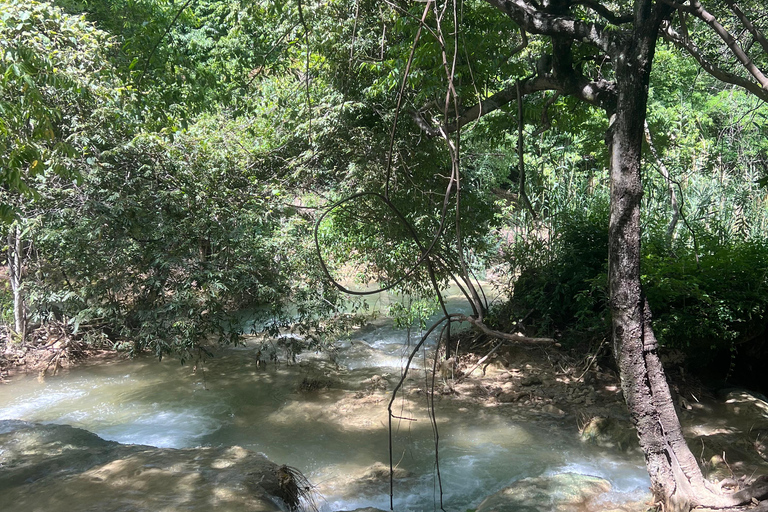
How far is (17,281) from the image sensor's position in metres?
6.59

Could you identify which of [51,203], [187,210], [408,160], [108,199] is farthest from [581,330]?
[51,203]

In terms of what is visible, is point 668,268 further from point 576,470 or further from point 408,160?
point 408,160

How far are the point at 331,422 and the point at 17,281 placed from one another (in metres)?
4.31

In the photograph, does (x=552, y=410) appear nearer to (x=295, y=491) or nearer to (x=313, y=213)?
(x=295, y=491)

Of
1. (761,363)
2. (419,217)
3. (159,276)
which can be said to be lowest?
(761,363)

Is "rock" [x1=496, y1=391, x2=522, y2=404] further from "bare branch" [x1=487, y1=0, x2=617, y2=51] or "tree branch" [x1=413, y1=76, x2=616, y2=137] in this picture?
"bare branch" [x1=487, y1=0, x2=617, y2=51]

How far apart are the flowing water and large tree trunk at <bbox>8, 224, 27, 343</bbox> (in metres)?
0.71

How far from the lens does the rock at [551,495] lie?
318 centimetres

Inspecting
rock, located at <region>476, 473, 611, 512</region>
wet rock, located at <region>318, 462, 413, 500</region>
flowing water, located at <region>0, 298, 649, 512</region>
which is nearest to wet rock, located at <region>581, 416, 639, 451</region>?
flowing water, located at <region>0, 298, 649, 512</region>

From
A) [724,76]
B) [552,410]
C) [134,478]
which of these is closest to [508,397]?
[552,410]

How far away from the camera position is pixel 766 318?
4.79m

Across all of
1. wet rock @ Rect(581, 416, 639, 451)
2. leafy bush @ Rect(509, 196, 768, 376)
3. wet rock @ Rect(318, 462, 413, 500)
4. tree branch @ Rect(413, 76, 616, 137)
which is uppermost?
tree branch @ Rect(413, 76, 616, 137)

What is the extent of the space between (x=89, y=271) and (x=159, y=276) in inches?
31.0

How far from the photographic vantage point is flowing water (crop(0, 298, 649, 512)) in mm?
4086
